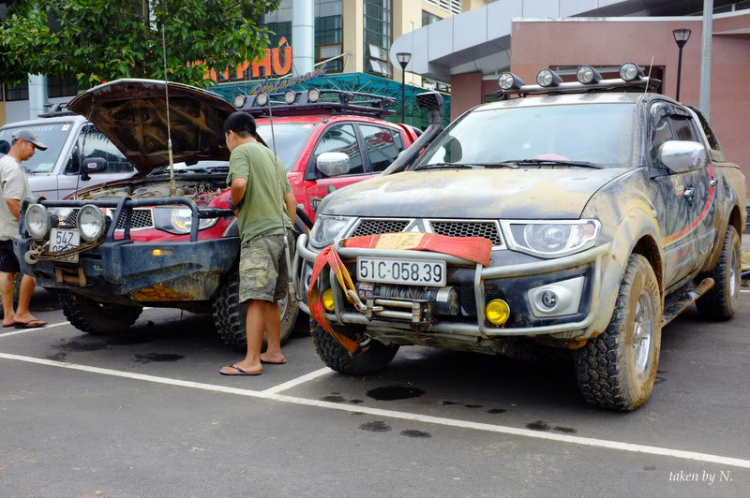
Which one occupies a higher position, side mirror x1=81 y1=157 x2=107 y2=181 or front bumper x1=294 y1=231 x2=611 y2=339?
side mirror x1=81 y1=157 x2=107 y2=181

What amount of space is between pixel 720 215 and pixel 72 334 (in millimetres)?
5568

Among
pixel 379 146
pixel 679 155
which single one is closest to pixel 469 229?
pixel 679 155

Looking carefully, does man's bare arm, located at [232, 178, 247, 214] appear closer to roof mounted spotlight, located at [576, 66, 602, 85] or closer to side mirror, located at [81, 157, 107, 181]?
roof mounted spotlight, located at [576, 66, 602, 85]

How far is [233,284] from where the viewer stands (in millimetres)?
5910

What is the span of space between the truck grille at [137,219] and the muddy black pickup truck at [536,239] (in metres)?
1.47

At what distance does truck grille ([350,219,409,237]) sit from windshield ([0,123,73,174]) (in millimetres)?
5365

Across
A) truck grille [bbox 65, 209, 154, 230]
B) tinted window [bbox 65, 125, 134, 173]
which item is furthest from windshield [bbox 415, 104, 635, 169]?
tinted window [bbox 65, 125, 134, 173]

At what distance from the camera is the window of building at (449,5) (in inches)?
1559

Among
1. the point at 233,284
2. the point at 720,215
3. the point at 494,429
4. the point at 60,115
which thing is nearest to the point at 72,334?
the point at 233,284

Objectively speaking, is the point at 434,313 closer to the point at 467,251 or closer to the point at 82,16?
the point at 467,251

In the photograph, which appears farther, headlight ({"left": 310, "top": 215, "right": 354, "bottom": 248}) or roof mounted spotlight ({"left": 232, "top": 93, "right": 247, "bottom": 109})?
roof mounted spotlight ({"left": 232, "top": 93, "right": 247, "bottom": 109})

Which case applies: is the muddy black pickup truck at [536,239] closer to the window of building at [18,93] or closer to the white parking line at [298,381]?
the white parking line at [298,381]

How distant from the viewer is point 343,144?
7.52 metres

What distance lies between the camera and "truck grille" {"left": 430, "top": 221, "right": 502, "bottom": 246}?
4238 mm
